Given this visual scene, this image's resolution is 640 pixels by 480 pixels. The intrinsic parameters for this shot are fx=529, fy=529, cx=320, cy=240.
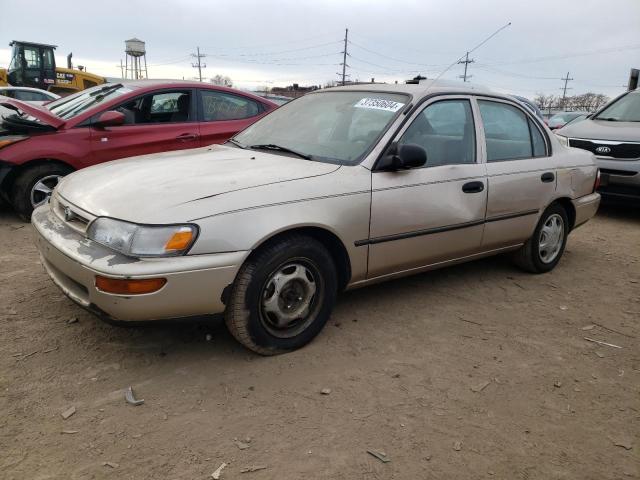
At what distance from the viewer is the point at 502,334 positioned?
3494mm

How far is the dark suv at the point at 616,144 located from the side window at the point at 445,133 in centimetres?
355

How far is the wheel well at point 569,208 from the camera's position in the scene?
184 inches

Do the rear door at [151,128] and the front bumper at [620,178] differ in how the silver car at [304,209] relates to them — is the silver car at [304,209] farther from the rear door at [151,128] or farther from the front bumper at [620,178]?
the front bumper at [620,178]

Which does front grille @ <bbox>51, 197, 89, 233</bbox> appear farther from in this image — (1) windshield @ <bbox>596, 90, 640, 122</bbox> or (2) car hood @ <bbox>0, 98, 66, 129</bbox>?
(1) windshield @ <bbox>596, 90, 640, 122</bbox>

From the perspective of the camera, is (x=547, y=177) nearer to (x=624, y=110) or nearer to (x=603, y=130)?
(x=603, y=130)

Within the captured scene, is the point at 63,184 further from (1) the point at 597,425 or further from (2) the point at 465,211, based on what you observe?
(1) the point at 597,425

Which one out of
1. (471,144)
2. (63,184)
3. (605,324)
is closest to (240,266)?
(63,184)

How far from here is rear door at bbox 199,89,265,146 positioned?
6000mm

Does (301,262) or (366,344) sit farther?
(366,344)

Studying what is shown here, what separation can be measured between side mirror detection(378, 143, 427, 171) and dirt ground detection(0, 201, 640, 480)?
1053mm

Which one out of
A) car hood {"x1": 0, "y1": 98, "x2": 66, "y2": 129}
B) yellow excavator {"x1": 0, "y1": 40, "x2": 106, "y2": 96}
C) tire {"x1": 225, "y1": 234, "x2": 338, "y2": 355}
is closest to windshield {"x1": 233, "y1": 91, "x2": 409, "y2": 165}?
tire {"x1": 225, "y1": 234, "x2": 338, "y2": 355}

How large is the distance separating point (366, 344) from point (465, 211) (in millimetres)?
1242

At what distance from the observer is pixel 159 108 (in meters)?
5.83

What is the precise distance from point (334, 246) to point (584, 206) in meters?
2.93
